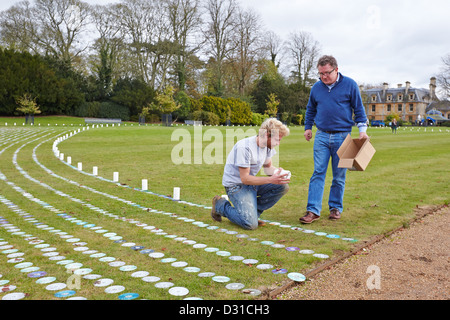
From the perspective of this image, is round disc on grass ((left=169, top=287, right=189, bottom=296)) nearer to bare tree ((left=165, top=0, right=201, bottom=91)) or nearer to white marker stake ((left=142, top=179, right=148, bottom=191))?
white marker stake ((left=142, top=179, right=148, bottom=191))

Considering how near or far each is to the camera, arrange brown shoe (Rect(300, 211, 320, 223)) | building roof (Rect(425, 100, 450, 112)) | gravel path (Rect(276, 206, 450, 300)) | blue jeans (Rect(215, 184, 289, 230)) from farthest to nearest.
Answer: building roof (Rect(425, 100, 450, 112)) < brown shoe (Rect(300, 211, 320, 223)) < blue jeans (Rect(215, 184, 289, 230)) < gravel path (Rect(276, 206, 450, 300))

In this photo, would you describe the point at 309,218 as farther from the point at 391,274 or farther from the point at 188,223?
the point at 391,274

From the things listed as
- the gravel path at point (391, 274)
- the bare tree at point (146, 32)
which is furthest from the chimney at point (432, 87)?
the gravel path at point (391, 274)

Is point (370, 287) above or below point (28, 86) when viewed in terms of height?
below

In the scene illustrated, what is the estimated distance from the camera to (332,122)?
541 centimetres

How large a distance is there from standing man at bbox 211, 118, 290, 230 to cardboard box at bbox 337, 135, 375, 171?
808 millimetres

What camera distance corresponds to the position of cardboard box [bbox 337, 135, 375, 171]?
16.1ft

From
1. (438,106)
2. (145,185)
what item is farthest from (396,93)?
(145,185)

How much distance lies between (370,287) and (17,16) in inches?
2154

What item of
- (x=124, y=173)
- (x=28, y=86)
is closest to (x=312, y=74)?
(x=28, y=86)

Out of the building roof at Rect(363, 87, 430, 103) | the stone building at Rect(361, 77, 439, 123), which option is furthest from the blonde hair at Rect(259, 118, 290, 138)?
the building roof at Rect(363, 87, 430, 103)

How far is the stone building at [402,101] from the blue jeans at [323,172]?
9020 centimetres
